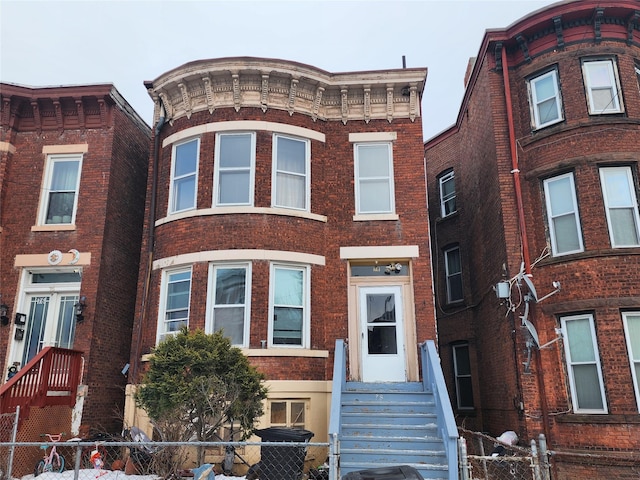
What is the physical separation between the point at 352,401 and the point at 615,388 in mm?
5091

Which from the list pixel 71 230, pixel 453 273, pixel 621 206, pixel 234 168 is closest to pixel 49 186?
pixel 71 230

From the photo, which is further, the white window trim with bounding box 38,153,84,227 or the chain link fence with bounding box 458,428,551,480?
the white window trim with bounding box 38,153,84,227

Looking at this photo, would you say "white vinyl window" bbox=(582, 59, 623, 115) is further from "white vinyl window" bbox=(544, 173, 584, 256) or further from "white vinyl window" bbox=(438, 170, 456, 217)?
"white vinyl window" bbox=(438, 170, 456, 217)

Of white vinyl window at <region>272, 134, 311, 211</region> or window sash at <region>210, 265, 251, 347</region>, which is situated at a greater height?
white vinyl window at <region>272, 134, 311, 211</region>

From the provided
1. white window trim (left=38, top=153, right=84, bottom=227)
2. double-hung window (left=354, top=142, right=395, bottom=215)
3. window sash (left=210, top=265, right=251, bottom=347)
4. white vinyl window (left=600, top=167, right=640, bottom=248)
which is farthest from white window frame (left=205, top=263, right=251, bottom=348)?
white vinyl window (left=600, top=167, right=640, bottom=248)

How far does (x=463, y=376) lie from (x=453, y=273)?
3410mm

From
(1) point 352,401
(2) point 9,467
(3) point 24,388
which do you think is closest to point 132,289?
(3) point 24,388

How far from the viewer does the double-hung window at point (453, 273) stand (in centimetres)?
1741

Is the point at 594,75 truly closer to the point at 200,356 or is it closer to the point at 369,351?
the point at 369,351

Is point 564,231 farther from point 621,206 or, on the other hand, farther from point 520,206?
point 621,206

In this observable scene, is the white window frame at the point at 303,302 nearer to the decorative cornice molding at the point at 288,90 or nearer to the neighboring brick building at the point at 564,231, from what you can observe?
the decorative cornice molding at the point at 288,90

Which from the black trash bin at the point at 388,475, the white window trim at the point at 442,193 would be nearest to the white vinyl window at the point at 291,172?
the white window trim at the point at 442,193

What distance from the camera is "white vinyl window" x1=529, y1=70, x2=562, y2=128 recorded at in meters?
12.3

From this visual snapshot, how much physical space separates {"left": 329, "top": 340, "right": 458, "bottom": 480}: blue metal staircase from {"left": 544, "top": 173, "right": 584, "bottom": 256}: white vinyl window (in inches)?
156
